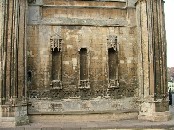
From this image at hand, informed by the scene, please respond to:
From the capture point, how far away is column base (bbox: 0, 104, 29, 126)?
13875mm

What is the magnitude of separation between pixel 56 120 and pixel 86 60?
365cm

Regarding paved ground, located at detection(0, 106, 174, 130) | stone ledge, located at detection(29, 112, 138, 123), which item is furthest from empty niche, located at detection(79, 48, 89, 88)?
paved ground, located at detection(0, 106, 174, 130)

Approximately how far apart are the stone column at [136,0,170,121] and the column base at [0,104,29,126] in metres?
6.28

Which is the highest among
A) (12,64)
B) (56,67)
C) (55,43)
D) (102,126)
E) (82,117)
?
(55,43)

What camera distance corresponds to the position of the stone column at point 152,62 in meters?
15.4

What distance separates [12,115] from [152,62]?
25.0 feet

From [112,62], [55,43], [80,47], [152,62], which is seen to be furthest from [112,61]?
[55,43]

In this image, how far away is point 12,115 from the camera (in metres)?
14.0

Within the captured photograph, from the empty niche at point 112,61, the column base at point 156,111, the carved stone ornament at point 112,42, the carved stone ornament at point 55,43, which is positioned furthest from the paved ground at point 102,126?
the carved stone ornament at point 112,42

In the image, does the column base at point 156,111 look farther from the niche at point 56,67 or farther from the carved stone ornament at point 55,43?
the carved stone ornament at point 55,43

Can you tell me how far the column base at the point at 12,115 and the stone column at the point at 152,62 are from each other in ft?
20.6

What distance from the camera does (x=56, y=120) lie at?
1540cm

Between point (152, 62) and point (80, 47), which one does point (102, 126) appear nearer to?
point (152, 62)

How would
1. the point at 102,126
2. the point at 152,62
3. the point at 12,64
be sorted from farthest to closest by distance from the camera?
the point at 152,62
the point at 12,64
the point at 102,126
